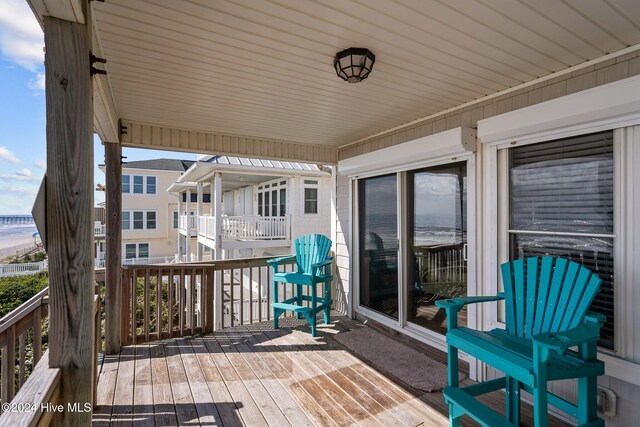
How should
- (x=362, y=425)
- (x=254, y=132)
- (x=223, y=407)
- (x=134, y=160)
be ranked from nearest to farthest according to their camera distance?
(x=362, y=425) < (x=223, y=407) < (x=254, y=132) < (x=134, y=160)

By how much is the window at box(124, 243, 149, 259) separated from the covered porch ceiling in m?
15.0

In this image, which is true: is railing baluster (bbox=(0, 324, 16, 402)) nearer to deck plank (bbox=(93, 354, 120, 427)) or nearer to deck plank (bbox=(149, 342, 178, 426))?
deck plank (bbox=(93, 354, 120, 427))

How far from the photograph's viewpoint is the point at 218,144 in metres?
3.99

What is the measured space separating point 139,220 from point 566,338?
17.7 metres

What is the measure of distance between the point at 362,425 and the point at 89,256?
1.96 m

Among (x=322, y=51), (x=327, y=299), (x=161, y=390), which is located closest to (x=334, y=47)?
(x=322, y=51)

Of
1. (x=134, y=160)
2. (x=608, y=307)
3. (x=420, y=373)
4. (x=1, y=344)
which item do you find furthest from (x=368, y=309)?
(x=134, y=160)

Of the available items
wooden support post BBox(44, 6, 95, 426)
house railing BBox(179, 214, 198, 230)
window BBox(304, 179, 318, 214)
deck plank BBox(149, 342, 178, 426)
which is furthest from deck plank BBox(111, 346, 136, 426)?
house railing BBox(179, 214, 198, 230)

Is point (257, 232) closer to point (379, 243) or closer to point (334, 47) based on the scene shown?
point (379, 243)

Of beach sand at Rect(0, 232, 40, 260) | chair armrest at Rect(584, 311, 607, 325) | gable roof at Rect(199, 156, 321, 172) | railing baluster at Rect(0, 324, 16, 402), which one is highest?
gable roof at Rect(199, 156, 321, 172)

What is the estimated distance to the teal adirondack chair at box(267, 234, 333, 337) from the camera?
3.98 m

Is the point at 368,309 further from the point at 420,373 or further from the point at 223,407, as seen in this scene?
the point at 223,407

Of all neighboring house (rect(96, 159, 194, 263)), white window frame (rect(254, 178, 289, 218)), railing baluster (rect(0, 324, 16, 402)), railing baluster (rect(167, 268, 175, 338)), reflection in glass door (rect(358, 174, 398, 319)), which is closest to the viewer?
railing baluster (rect(0, 324, 16, 402))

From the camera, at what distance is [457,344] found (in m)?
2.06
